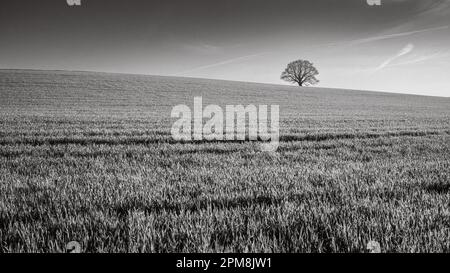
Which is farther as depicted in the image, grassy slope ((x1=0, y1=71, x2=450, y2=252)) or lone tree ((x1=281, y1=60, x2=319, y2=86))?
lone tree ((x1=281, y1=60, x2=319, y2=86))

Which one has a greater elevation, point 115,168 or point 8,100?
point 8,100

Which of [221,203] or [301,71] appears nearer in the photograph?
[221,203]

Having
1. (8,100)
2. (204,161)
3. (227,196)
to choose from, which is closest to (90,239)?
(227,196)

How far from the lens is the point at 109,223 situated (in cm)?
326

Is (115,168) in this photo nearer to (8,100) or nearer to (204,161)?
(204,161)

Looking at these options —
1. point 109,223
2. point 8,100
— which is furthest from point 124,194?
point 8,100

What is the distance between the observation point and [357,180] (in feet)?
17.4

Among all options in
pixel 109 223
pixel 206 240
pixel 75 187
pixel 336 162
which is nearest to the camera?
pixel 206 240

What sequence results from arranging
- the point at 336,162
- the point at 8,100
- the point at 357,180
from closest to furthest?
1. the point at 357,180
2. the point at 336,162
3. the point at 8,100

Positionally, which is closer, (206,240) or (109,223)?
(206,240)

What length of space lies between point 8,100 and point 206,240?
125 ft

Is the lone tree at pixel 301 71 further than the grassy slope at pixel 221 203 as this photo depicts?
Yes
